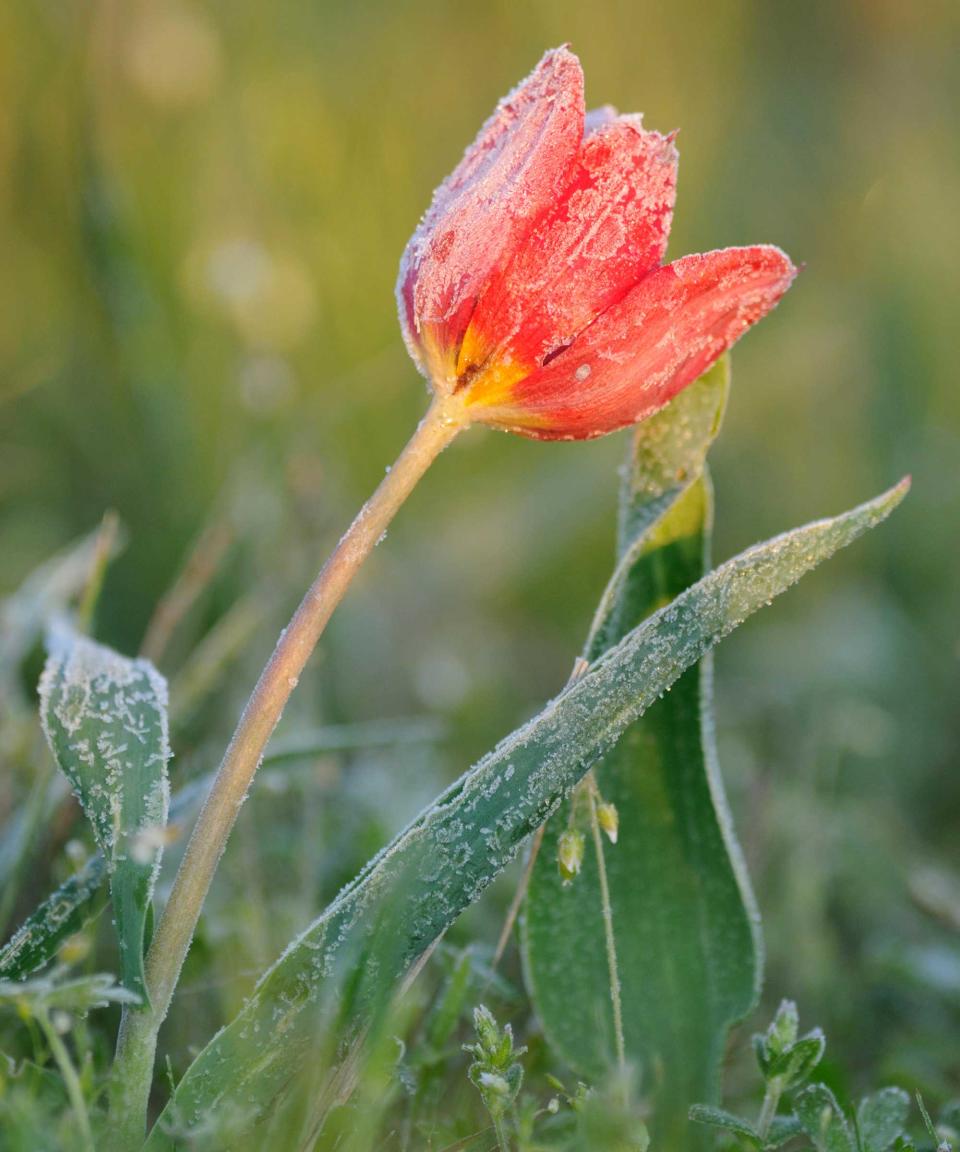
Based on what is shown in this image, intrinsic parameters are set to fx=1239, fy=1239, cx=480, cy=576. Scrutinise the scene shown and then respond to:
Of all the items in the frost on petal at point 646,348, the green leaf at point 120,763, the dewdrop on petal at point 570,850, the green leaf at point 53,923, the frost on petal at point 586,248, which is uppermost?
the frost on petal at point 586,248

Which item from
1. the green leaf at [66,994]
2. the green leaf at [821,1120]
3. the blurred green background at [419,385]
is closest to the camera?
the green leaf at [66,994]

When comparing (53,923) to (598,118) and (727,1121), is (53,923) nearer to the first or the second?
(727,1121)

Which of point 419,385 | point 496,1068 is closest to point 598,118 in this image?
point 496,1068

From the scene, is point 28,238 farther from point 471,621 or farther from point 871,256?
point 871,256

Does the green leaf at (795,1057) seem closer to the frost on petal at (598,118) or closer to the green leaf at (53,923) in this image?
the green leaf at (53,923)

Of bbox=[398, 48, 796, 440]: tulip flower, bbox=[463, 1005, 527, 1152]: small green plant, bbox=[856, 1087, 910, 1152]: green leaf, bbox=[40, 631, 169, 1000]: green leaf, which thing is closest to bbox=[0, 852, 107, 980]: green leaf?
bbox=[40, 631, 169, 1000]: green leaf

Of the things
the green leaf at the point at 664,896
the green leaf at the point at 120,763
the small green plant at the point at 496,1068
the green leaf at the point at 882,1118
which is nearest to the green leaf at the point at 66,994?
the green leaf at the point at 120,763

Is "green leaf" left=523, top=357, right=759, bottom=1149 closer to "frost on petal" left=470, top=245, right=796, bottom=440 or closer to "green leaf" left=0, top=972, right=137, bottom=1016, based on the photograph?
"frost on petal" left=470, top=245, right=796, bottom=440
